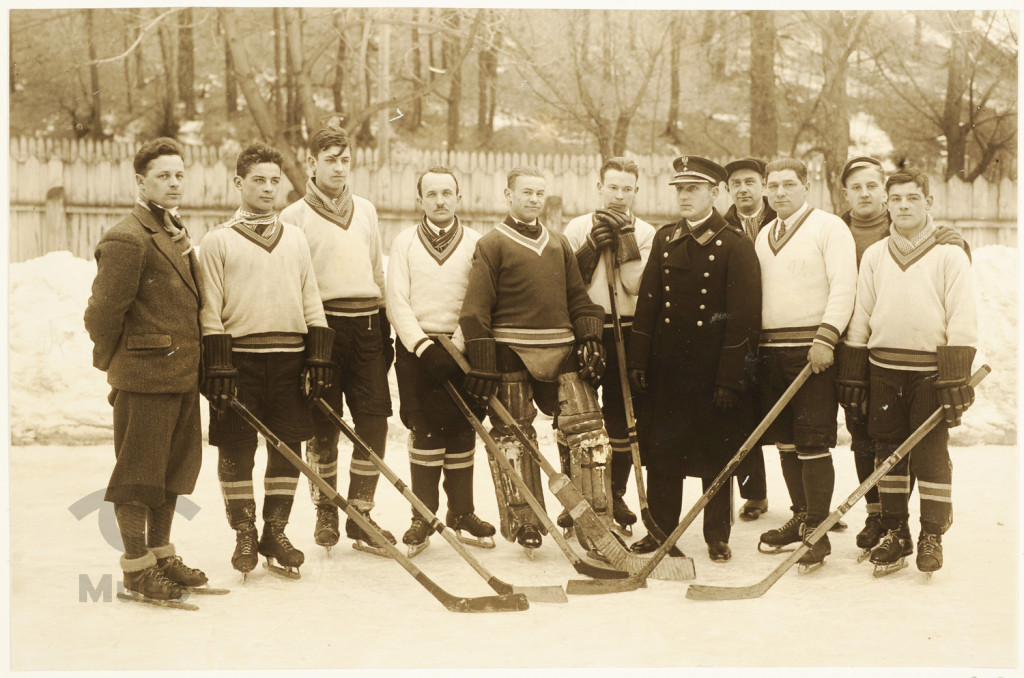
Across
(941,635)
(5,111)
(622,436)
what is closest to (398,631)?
(622,436)

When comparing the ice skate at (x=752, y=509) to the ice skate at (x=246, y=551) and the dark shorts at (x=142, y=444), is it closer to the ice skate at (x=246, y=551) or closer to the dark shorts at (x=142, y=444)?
the ice skate at (x=246, y=551)

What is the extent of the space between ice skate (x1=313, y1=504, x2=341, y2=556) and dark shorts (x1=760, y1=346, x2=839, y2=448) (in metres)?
2.09

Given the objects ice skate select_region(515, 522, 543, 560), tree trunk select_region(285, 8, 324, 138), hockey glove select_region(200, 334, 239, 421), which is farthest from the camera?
tree trunk select_region(285, 8, 324, 138)

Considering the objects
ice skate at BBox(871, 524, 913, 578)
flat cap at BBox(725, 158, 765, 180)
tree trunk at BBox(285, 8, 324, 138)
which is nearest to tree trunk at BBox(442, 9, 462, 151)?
tree trunk at BBox(285, 8, 324, 138)

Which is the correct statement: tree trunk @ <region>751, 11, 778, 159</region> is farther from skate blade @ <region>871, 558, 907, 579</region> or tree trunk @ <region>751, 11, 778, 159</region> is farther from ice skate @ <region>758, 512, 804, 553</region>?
skate blade @ <region>871, 558, 907, 579</region>

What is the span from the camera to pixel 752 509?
5332 mm

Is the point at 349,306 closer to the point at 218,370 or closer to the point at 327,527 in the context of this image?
the point at 218,370

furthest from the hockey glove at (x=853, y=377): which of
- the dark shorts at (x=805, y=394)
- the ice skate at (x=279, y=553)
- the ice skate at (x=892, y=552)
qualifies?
the ice skate at (x=279, y=553)

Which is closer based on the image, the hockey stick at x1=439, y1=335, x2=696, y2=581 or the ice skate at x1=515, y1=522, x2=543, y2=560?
the hockey stick at x1=439, y1=335, x2=696, y2=581

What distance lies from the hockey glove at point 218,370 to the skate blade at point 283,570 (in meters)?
0.79

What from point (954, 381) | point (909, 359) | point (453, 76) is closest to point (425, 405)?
point (909, 359)

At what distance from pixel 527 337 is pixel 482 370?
26 centimetres

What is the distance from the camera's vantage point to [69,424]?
6.64 m

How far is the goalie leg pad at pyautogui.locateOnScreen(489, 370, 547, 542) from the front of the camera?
4520 mm
